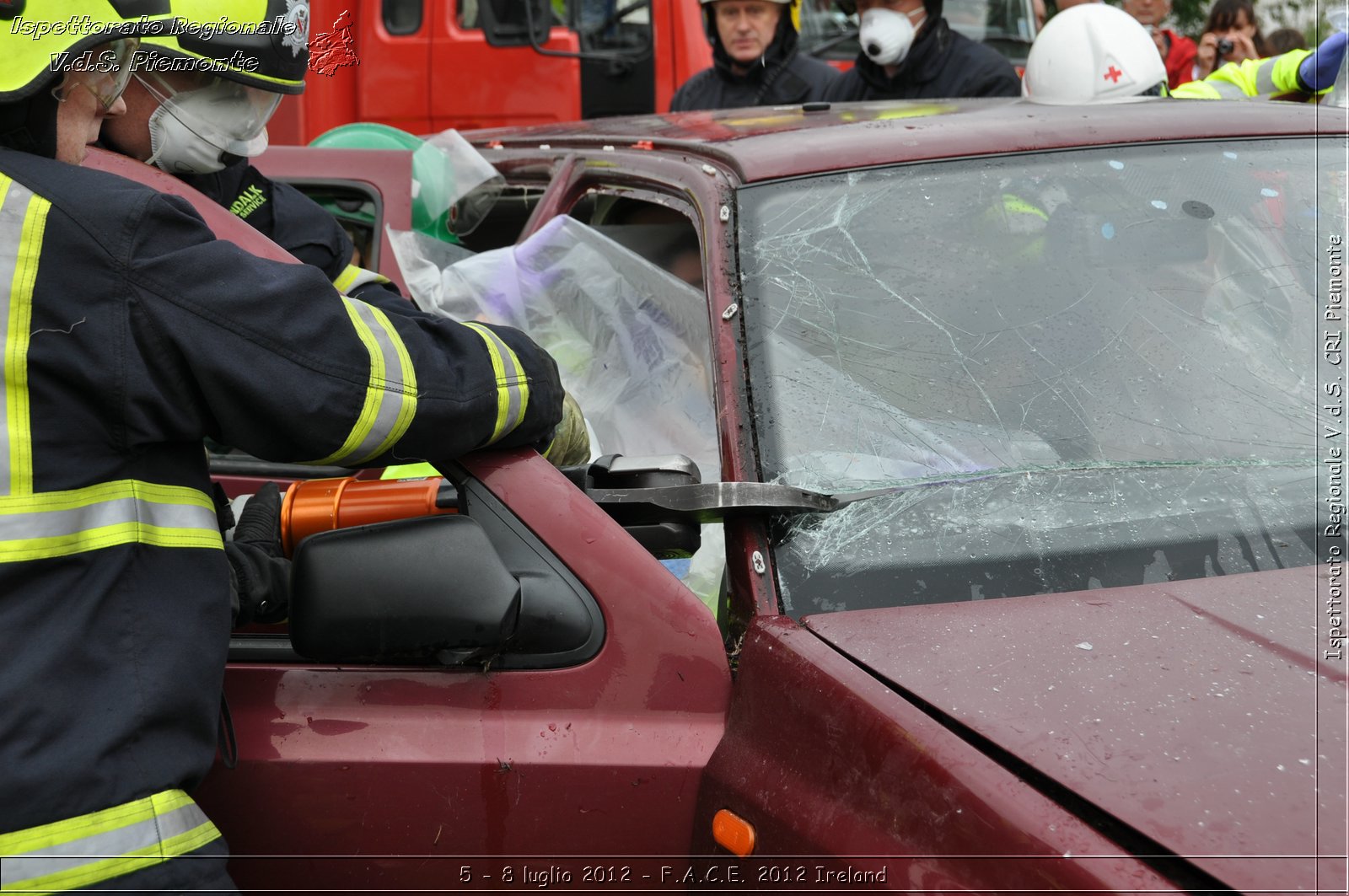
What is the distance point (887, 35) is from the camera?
4309 mm

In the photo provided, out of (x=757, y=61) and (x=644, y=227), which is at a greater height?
(x=757, y=61)

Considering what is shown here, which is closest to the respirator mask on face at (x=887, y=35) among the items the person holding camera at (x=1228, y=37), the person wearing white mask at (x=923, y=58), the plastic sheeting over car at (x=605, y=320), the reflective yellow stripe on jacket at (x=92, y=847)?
the person wearing white mask at (x=923, y=58)

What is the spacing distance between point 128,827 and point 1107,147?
185 cm

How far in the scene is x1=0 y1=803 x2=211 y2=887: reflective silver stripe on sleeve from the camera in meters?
1.40

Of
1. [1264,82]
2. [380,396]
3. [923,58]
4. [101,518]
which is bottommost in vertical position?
[101,518]

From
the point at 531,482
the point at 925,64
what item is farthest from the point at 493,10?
the point at 531,482

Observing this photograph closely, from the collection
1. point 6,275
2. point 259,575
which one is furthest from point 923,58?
point 6,275

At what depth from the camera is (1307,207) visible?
2209 mm

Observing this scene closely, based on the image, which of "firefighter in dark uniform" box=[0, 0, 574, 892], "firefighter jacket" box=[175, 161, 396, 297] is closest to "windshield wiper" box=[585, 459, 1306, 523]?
"firefighter in dark uniform" box=[0, 0, 574, 892]

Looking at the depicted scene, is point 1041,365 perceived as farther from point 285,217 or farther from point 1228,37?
point 1228,37

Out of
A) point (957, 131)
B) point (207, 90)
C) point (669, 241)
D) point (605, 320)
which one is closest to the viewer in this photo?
point (207, 90)

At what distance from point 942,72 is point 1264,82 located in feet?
4.56

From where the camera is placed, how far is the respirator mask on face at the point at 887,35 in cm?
431

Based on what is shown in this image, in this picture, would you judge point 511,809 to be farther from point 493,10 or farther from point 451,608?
point 493,10
